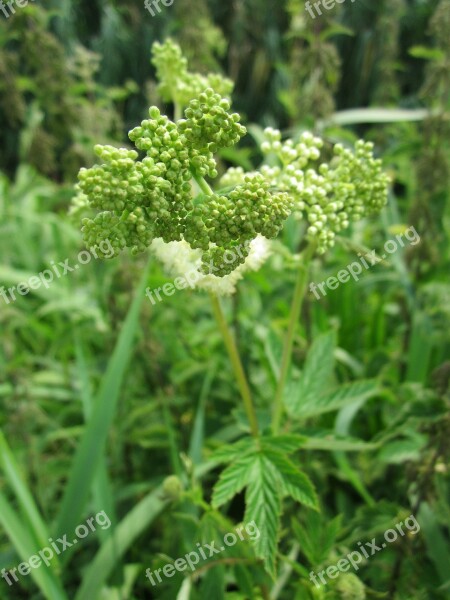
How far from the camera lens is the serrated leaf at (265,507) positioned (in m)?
1.04

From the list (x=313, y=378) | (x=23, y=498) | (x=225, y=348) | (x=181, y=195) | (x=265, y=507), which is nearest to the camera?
(x=181, y=195)

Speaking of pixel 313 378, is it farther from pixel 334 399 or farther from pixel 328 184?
pixel 328 184

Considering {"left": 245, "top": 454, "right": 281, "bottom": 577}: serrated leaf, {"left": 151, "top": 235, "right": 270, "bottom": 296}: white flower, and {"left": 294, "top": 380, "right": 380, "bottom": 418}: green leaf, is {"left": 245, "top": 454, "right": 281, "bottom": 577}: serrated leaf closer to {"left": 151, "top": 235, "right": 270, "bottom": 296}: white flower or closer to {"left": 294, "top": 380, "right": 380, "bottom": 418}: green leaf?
{"left": 294, "top": 380, "right": 380, "bottom": 418}: green leaf

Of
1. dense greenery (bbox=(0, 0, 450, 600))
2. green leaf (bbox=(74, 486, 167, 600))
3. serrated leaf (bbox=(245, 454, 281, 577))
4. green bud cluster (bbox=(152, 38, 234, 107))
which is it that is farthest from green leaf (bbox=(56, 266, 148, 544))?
green bud cluster (bbox=(152, 38, 234, 107))

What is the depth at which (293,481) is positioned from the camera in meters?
1.12

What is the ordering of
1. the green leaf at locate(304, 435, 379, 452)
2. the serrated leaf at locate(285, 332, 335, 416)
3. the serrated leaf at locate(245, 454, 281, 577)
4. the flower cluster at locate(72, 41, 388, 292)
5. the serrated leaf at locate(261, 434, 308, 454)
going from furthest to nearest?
the serrated leaf at locate(285, 332, 335, 416) < the green leaf at locate(304, 435, 379, 452) < the serrated leaf at locate(261, 434, 308, 454) < the serrated leaf at locate(245, 454, 281, 577) < the flower cluster at locate(72, 41, 388, 292)

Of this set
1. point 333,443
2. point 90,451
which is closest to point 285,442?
point 333,443

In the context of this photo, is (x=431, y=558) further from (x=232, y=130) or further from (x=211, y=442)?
(x=232, y=130)

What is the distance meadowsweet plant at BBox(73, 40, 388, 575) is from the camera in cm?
88

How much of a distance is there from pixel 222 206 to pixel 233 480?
576 mm

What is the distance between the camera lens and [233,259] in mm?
963

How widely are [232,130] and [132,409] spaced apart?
1721mm

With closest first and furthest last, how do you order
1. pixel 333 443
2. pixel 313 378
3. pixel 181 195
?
pixel 181 195
pixel 333 443
pixel 313 378

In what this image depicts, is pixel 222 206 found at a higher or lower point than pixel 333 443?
higher
